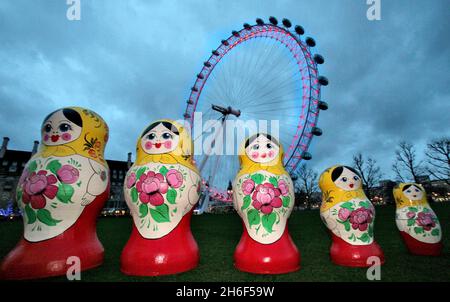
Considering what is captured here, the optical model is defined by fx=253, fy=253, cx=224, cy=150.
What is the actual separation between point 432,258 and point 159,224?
410cm

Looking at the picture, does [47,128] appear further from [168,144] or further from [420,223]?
[420,223]

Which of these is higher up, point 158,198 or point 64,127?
point 64,127

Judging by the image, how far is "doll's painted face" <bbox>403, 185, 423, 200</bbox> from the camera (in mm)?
4406

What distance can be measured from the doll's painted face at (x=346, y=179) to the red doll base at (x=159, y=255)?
94.5 inches

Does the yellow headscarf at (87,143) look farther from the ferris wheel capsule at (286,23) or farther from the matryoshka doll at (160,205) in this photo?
the ferris wheel capsule at (286,23)

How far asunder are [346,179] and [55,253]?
4022 mm

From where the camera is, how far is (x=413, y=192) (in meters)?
4.44

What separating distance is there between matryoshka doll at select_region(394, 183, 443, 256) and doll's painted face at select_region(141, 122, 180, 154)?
406 cm

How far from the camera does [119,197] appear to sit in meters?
35.3

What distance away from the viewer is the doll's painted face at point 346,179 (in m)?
3.86

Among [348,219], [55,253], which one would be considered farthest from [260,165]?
[55,253]

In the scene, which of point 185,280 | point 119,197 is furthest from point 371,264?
point 119,197

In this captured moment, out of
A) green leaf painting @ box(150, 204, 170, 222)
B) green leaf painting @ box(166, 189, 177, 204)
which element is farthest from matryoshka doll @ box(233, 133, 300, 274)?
green leaf painting @ box(150, 204, 170, 222)
